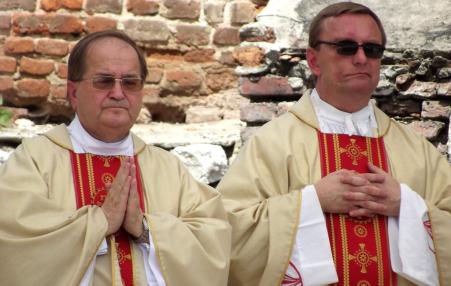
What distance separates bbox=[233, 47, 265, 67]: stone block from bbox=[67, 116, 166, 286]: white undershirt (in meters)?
1.54

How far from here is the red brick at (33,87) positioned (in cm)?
605

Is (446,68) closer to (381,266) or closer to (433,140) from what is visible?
(433,140)

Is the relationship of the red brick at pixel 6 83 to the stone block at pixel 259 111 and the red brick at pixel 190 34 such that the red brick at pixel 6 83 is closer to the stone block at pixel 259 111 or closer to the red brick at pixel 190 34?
the red brick at pixel 190 34

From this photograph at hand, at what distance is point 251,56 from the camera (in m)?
5.31

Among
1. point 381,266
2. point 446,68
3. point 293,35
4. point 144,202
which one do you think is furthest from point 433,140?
point 144,202

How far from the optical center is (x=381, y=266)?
378 cm

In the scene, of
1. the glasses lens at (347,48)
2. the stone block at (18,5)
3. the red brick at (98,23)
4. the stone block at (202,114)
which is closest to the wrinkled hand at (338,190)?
the glasses lens at (347,48)

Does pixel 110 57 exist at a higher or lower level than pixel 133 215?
higher

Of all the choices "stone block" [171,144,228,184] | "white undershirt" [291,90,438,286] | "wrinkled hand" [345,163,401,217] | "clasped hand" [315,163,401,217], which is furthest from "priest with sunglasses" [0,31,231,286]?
"stone block" [171,144,228,184]

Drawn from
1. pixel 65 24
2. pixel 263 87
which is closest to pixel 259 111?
pixel 263 87

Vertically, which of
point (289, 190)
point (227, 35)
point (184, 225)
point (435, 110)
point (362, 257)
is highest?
point (227, 35)

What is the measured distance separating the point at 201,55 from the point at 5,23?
1.22 meters

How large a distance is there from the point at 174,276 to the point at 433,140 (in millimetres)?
1855

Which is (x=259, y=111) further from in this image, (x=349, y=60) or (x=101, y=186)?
(x=101, y=186)
